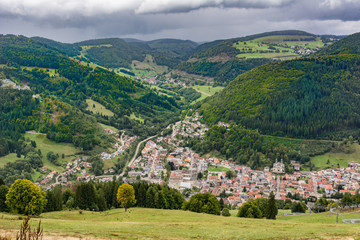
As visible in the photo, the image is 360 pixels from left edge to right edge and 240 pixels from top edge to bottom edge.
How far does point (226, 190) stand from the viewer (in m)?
74.3

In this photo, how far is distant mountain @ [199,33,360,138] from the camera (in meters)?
103

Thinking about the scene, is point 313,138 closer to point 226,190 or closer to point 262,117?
point 262,117

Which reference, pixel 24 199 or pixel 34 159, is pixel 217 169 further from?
pixel 24 199

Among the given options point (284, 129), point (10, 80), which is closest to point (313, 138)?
point (284, 129)

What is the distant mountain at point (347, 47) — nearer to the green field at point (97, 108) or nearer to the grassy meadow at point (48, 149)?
the green field at point (97, 108)

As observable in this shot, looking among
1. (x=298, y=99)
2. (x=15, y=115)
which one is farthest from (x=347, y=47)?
(x=15, y=115)

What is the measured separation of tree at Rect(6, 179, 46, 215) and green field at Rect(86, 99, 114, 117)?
105 meters

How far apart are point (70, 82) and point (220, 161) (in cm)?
11197

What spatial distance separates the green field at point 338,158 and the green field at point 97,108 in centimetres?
9429

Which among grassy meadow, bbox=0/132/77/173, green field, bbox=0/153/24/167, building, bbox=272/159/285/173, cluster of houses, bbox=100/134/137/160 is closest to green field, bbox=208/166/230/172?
building, bbox=272/159/285/173

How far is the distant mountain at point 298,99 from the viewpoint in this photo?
103250mm

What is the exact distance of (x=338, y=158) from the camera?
291 ft

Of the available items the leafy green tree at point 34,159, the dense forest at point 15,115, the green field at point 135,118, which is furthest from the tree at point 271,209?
the green field at point 135,118

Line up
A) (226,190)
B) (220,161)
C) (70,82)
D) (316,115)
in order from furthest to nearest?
(70,82) < (316,115) < (220,161) < (226,190)
